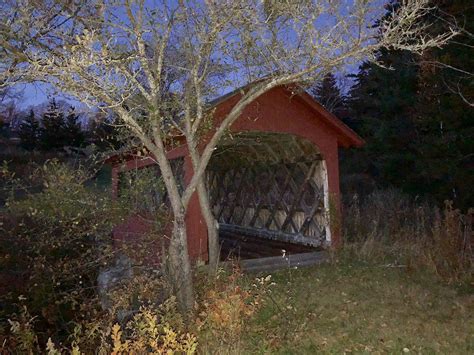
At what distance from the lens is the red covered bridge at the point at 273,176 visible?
8.80 m

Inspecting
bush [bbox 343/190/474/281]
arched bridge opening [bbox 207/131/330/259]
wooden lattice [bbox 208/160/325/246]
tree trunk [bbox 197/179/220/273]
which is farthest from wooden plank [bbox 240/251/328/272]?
tree trunk [bbox 197/179/220/273]

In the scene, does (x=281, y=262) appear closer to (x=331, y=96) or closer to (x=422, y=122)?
(x=422, y=122)

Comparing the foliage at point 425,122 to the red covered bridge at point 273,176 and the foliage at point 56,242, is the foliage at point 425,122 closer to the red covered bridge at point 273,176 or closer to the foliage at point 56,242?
the red covered bridge at point 273,176

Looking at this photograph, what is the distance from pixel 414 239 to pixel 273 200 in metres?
4.39

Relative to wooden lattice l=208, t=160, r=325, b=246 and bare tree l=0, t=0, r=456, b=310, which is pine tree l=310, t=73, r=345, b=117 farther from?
bare tree l=0, t=0, r=456, b=310

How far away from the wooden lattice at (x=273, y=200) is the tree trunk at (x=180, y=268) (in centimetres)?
481

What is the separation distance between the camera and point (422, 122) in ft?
44.1

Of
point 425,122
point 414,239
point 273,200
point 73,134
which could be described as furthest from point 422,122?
point 73,134

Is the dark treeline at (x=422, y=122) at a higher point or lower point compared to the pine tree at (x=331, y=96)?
lower

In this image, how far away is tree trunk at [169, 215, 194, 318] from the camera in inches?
229

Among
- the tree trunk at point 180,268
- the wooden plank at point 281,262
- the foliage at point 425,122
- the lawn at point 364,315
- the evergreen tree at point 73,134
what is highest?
the evergreen tree at point 73,134

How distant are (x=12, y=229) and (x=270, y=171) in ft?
22.5

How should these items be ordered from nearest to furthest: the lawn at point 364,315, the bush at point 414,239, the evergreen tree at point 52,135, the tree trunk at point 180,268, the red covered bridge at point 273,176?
the lawn at point 364,315 < the tree trunk at point 180,268 < the bush at point 414,239 < the red covered bridge at point 273,176 < the evergreen tree at point 52,135

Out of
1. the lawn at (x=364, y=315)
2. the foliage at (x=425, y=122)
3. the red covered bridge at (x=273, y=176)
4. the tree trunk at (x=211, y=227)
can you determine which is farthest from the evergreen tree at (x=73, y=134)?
the lawn at (x=364, y=315)
